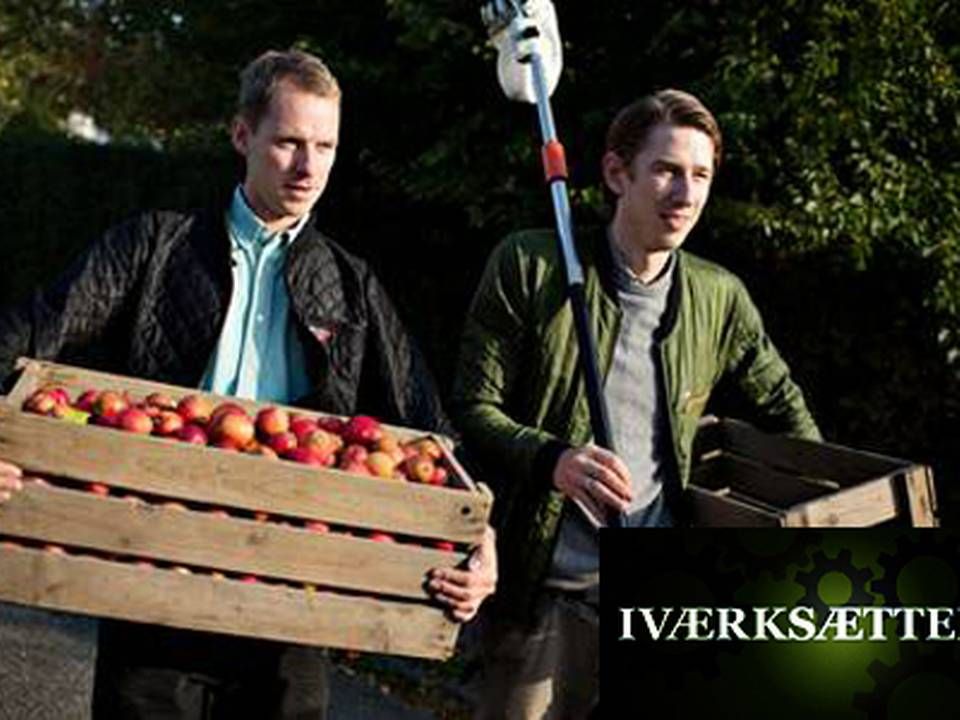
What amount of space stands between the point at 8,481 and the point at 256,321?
22.8 inches

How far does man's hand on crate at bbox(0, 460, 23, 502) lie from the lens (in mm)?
2416

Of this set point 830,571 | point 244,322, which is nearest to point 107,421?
point 244,322

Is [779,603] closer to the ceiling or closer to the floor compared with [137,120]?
closer to the floor

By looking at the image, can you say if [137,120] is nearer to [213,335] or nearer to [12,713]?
[12,713]

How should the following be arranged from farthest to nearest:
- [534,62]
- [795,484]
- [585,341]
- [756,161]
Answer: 1. [756,161]
2. [534,62]
3. [795,484]
4. [585,341]

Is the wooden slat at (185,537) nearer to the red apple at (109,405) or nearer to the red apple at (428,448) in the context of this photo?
the red apple at (109,405)

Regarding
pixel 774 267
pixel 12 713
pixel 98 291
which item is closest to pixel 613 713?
pixel 98 291

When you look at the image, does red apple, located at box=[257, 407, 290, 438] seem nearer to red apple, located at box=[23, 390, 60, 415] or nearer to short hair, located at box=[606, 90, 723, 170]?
red apple, located at box=[23, 390, 60, 415]

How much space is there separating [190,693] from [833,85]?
413cm

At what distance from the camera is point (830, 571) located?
70.7 inches

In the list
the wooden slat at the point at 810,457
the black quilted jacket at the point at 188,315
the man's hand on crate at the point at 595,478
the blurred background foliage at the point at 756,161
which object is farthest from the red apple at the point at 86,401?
the blurred background foliage at the point at 756,161

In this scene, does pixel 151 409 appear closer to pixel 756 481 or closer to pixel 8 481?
pixel 8 481

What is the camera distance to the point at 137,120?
21.4 meters

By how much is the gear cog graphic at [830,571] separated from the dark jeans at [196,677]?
1.23 m
